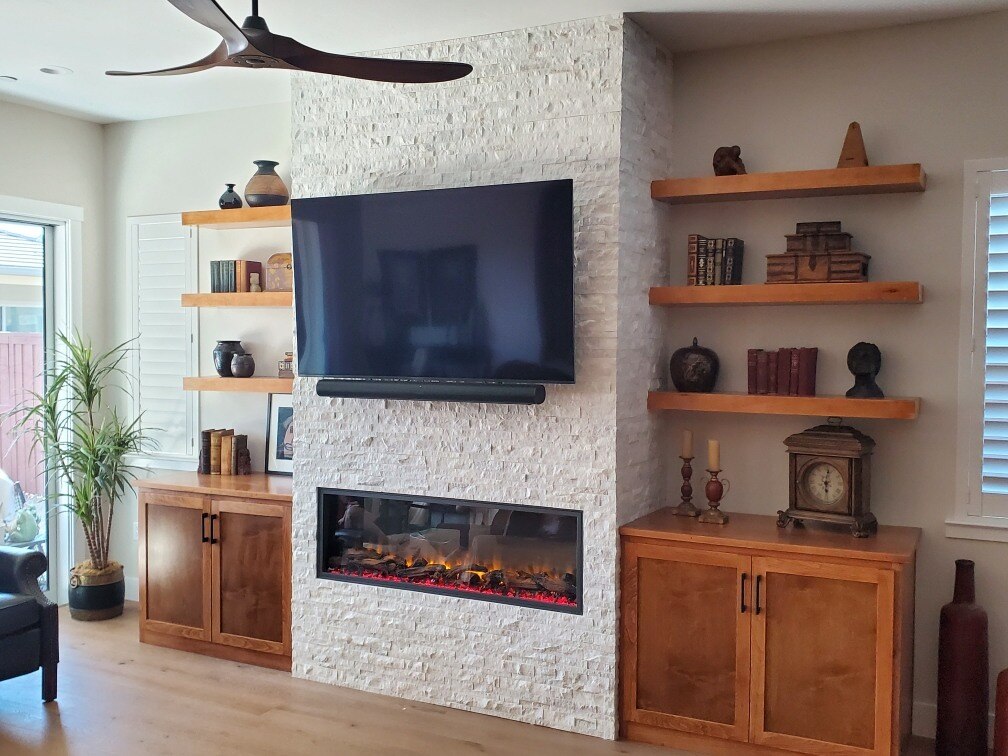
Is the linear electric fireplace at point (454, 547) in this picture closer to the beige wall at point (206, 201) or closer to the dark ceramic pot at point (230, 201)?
the beige wall at point (206, 201)

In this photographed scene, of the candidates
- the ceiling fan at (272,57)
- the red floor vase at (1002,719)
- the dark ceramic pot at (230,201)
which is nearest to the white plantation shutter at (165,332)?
the dark ceramic pot at (230,201)

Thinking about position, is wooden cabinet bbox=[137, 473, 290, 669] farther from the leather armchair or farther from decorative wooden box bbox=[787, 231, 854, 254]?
decorative wooden box bbox=[787, 231, 854, 254]

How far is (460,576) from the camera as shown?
4.23 m

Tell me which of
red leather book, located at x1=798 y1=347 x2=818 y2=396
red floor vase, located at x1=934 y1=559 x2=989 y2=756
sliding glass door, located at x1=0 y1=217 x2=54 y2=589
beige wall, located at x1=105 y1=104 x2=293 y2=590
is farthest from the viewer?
sliding glass door, located at x1=0 y1=217 x2=54 y2=589

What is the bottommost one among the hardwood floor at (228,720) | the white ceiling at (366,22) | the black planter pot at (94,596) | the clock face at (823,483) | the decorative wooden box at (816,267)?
the hardwood floor at (228,720)

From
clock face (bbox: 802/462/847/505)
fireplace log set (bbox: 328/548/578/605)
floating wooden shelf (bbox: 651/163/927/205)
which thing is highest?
floating wooden shelf (bbox: 651/163/927/205)

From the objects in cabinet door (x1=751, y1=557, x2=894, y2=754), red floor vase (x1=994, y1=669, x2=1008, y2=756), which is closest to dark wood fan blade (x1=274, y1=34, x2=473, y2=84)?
cabinet door (x1=751, y1=557, x2=894, y2=754)

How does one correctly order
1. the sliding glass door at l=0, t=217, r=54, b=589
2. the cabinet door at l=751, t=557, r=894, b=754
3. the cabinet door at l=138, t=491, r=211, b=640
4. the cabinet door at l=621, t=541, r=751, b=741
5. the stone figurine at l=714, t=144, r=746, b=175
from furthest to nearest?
the sliding glass door at l=0, t=217, r=54, b=589, the cabinet door at l=138, t=491, r=211, b=640, the stone figurine at l=714, t=144, r=746, b=175, the cabinet door at l=621, t=541, r=751, b=741, the cabinet door at l=751, t=557, r=894, b=754

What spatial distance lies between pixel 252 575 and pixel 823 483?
108 inches

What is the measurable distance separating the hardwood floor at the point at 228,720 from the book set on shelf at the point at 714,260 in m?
1.95

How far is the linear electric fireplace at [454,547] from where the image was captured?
4016 millimetres

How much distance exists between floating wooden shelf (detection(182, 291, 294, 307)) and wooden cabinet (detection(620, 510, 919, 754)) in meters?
2.15

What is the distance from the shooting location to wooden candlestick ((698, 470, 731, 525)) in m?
3.91

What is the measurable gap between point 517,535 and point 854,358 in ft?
5.23
